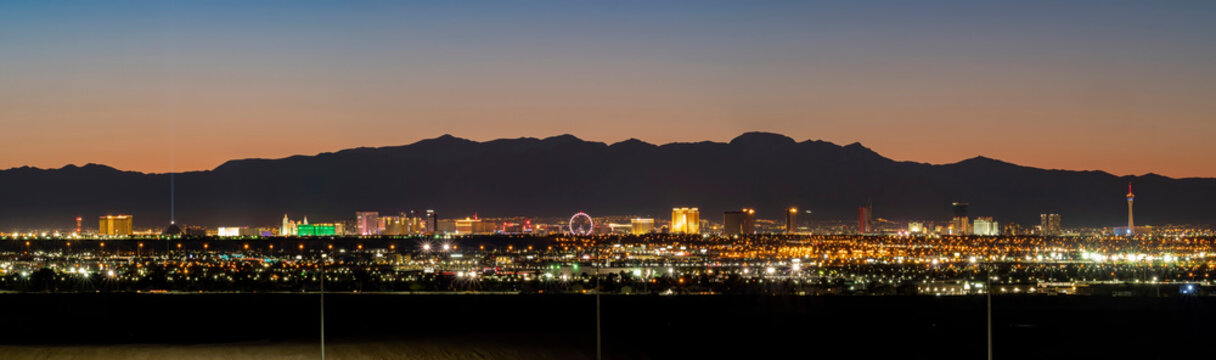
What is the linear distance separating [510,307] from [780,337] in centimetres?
1747

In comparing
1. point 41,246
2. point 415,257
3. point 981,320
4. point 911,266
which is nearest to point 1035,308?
point 981,320

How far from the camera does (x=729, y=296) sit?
67750 mm

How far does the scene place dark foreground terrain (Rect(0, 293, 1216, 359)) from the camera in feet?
124

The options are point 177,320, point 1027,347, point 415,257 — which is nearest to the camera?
point 1027,347

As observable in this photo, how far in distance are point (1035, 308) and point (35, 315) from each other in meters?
43.8

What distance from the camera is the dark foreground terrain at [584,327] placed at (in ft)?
124

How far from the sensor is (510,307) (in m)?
58.9

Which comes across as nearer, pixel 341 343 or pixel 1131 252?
pixel 341 343

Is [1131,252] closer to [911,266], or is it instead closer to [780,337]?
[911,266]

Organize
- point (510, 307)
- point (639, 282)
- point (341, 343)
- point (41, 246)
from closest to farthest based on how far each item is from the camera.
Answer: point (341, 343) → point (510, 307) → point (639, 282) → point (41, 246)

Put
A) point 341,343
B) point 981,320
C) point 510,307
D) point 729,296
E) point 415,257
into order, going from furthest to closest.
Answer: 1. point 415,257
2. point 729,296
3. point 510,307
4. point 981,320
5. point 341,343

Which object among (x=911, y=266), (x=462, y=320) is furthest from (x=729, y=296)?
(x=911, y=266)

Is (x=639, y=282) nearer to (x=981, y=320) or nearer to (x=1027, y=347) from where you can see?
(x=981, y=320)

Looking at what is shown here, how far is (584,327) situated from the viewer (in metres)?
45.5
